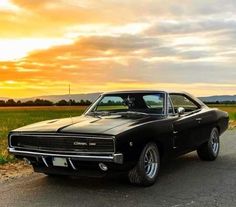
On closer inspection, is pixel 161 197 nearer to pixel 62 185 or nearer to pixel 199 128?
pixel 62 185

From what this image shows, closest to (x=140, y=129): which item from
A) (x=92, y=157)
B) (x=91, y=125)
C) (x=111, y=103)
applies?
(x=91, y=125)

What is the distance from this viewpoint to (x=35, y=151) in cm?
716

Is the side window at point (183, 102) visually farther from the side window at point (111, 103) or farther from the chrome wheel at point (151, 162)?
the chrome wheel at point (151, 162)

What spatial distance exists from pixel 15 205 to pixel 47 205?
417mm

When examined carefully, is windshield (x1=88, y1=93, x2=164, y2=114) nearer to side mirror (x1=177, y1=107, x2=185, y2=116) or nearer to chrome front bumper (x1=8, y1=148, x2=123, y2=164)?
side mirror (x1=177, y1=107, x2=185, y2=116)

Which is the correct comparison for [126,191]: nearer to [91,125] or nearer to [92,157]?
[92,157]

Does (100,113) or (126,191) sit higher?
(100,113)

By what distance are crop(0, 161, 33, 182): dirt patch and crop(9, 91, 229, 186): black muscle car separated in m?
1.03

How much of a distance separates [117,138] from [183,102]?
3.07 metres

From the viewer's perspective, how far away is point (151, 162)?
7.47m

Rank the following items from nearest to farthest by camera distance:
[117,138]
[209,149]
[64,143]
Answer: [117,138], [64,143], [209,149]

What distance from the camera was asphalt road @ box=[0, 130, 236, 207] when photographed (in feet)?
20.9

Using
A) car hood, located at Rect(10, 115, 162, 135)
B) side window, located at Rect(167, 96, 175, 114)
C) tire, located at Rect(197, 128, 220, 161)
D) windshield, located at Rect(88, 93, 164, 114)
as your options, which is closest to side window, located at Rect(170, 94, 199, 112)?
side window, located at Rect(167, 96, 175, 114)

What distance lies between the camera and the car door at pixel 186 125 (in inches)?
325
